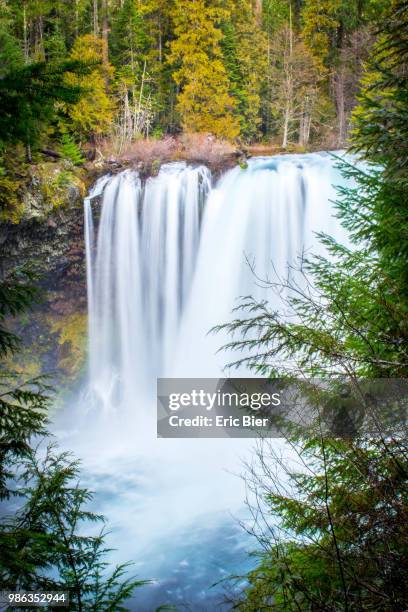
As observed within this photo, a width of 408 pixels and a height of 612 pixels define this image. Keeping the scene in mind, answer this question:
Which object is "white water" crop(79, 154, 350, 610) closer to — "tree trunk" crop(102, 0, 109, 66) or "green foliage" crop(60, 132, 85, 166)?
"green foliage" crop(60, 132, 85, 166)

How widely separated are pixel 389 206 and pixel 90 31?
1969 cm

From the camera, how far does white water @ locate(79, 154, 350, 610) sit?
39.7ft

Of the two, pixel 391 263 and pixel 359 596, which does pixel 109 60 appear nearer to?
pixel 391 263

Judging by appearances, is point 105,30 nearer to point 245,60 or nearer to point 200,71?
point 200,71

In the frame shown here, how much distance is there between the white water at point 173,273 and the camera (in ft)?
39.7

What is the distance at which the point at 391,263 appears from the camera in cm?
346

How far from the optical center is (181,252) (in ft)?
45.6

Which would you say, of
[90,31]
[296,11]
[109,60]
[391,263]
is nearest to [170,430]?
[391,263]

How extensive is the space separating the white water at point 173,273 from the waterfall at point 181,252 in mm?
32

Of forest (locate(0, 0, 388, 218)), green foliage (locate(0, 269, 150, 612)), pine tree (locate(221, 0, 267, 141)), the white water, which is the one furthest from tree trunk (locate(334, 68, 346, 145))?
green foliage (locate(0, 269, 150, 612))

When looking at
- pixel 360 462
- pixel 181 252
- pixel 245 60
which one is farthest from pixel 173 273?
pixel 360 462

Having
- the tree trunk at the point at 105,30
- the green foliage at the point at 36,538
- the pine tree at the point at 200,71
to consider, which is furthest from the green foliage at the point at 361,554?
the tree trunk at the point at 105,30

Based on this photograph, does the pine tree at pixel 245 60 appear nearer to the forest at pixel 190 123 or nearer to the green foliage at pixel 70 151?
the forest at pixel 190 123

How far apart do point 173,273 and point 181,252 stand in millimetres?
709
